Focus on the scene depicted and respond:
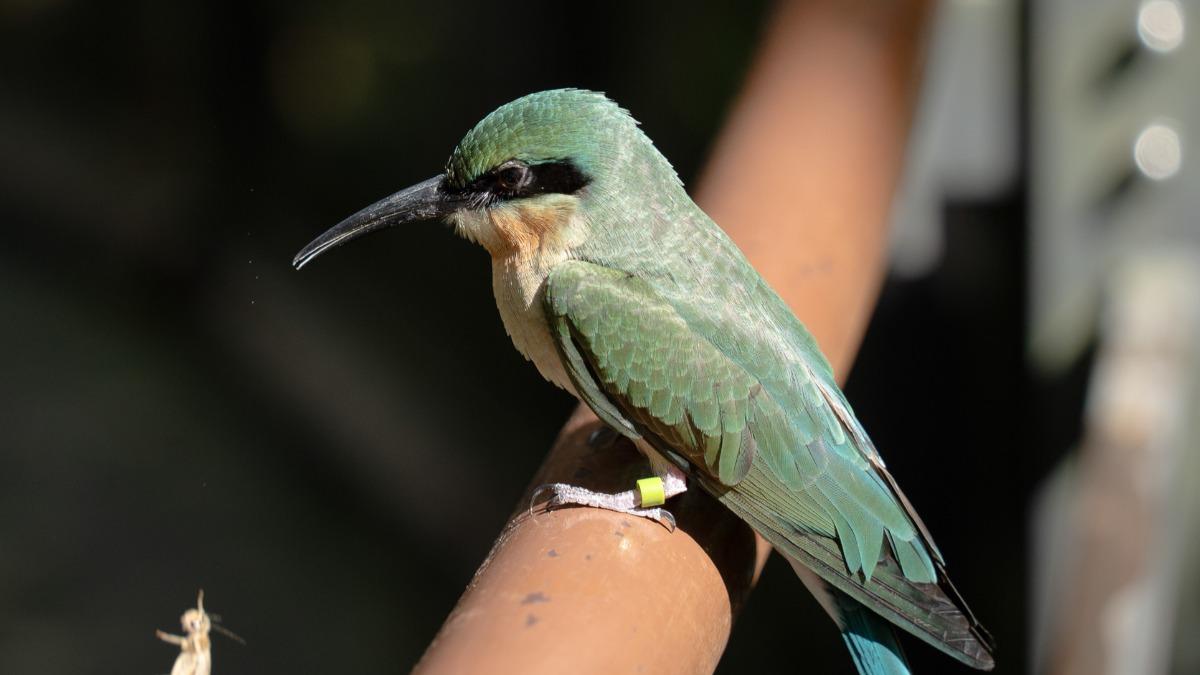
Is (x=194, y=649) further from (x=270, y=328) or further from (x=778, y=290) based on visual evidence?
(x=270, y=328)

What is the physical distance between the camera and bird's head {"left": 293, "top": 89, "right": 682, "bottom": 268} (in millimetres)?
2354

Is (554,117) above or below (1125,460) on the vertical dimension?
above

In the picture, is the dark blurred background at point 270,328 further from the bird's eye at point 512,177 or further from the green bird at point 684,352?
the bird's eye at point 512,177

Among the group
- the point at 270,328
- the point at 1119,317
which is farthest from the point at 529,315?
the point at 270,328

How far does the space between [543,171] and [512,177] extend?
0.06 meters

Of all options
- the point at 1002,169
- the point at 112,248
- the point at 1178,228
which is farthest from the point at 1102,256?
the point at 112,248

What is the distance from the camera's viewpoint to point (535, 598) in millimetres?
1557

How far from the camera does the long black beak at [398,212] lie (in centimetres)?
247

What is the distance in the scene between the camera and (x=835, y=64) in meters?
2.59

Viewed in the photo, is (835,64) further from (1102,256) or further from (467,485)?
(467,485)

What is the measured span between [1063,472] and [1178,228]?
2.27 feet

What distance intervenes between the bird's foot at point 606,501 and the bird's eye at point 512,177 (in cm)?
61

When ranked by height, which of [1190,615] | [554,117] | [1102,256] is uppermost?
[554,117]

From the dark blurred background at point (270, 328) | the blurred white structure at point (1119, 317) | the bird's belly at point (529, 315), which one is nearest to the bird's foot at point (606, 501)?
the bird's belly at point (529, 315)
